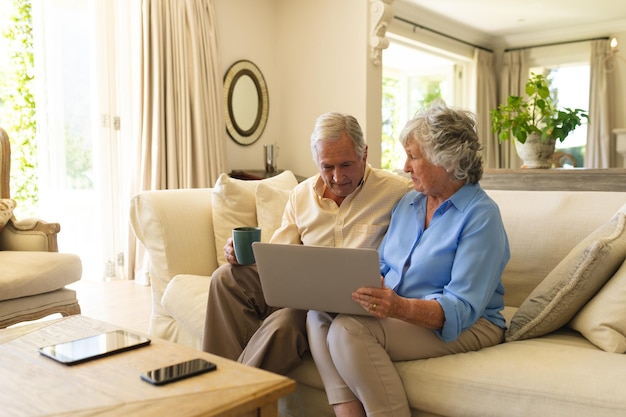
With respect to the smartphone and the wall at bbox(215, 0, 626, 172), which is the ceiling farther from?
the smartphone

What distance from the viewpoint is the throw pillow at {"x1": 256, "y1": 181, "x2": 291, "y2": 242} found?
2408 mm

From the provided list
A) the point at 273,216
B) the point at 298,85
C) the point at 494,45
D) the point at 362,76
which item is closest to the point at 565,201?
the point at 273,216

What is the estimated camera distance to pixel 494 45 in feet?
27.6

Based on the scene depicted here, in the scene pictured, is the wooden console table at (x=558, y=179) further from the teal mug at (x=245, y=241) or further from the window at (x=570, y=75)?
the window at (x=570, y=75)

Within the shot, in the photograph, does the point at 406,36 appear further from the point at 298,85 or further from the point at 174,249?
the point at 174,249

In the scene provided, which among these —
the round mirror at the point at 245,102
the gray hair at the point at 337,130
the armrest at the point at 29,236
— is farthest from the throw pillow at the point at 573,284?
the round mirror at the point at 245,102

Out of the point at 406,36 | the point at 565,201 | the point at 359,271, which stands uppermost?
the point at 406,36

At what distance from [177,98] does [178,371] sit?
11.7 ft

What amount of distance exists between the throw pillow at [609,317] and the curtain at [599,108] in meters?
6.45

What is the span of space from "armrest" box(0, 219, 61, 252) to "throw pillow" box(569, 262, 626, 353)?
2410 millimetres

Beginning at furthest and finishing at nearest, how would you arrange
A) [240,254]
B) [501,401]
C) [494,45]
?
1. [494,45]
2. [240,254]
3. [501,401]

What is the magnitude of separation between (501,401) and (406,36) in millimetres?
5677

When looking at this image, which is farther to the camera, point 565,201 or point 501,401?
point 565,201

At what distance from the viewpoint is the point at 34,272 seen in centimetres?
263
